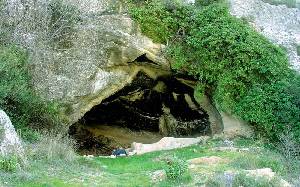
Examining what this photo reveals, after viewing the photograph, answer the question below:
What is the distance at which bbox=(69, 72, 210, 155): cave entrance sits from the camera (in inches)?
920

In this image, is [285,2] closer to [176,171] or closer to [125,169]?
[125,169]

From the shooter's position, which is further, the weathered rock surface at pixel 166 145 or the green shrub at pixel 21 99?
the weathered rock surface at pixel 166 145

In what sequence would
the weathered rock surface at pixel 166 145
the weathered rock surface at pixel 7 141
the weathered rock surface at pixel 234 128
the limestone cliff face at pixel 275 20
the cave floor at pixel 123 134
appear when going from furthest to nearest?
1. the cave floor at pixel 123 134
2. the limestone cliff face at pixel 275 20
3. the weathered rock surface at pixel 166 145
4. the weathered rock surface at pixel 234 128
5. the weathered rock surface at pixel 7 141

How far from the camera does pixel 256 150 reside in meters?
18.0

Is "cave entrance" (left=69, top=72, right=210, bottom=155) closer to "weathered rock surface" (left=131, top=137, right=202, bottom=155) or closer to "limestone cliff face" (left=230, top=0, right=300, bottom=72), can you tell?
"weathered rock surface" (left=131, top=137, right=202, bottom=155)

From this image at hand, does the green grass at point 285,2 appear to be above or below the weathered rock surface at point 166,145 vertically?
above

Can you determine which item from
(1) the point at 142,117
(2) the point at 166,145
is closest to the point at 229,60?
(2) the point at 166,145

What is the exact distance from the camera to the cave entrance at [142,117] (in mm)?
23375

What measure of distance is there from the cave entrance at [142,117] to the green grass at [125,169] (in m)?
4.61

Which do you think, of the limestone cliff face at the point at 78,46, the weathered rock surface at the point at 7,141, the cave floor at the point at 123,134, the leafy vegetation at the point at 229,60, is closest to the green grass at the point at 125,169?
the weathered rock surface at the point at 7,141

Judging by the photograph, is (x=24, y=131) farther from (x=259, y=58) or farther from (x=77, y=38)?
(x=259, y=58)

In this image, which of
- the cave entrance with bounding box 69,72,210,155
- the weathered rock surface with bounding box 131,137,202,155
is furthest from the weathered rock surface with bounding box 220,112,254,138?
the cave entrance with bounding box 69,72,210,155

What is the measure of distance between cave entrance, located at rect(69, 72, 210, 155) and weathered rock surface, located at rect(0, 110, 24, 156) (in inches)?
338

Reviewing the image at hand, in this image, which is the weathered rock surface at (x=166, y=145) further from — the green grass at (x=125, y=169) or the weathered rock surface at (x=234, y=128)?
the green grass at (x=125, y=169)
